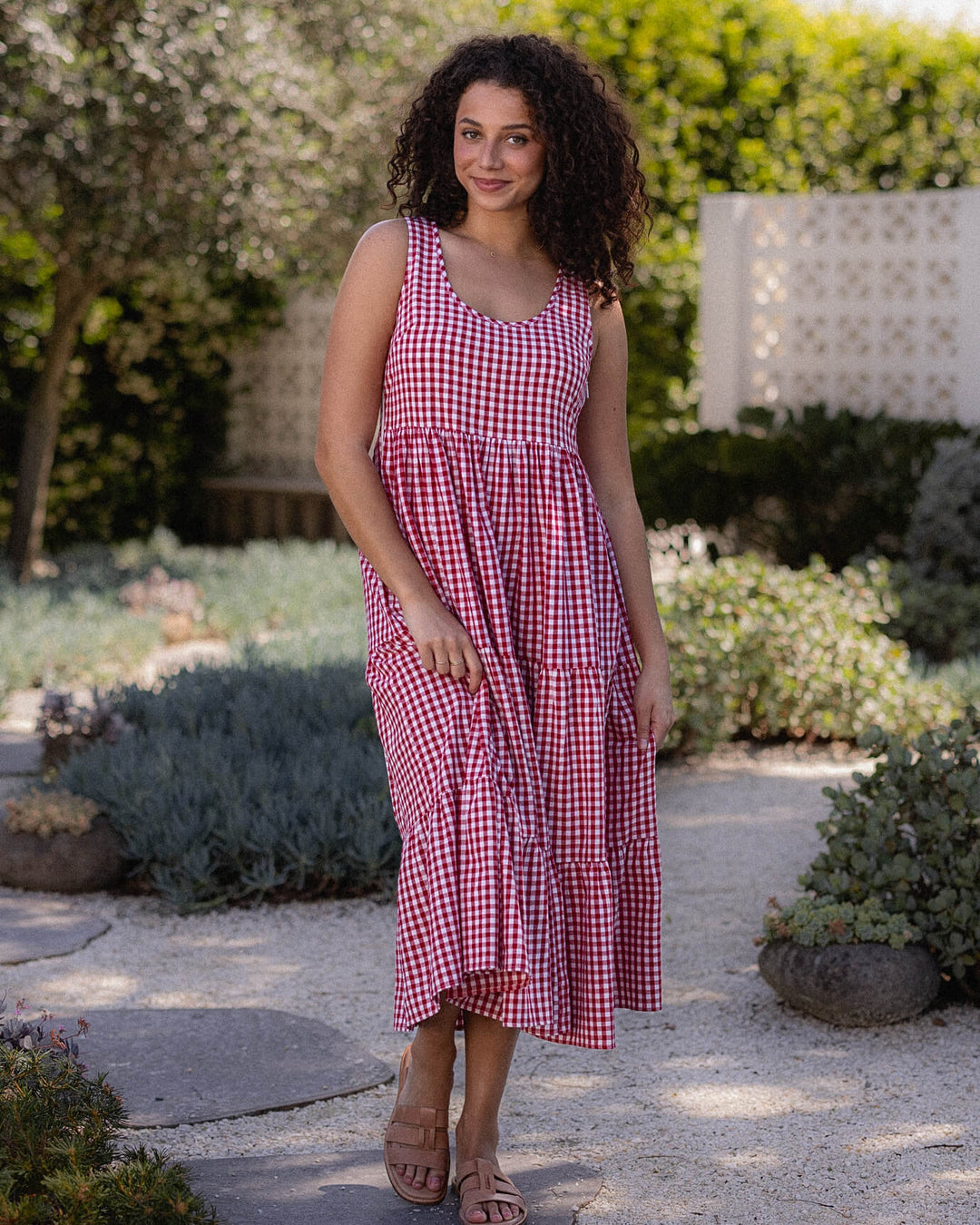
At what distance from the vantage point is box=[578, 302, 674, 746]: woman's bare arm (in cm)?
224

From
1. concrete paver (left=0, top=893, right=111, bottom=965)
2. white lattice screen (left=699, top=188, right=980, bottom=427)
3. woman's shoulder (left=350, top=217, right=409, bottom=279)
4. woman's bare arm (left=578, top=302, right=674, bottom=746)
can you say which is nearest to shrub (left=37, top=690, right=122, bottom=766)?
concrete paver (left=0, top=893, right=111, bottom=965)

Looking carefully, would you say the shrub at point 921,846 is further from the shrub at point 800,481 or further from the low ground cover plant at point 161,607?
the shrub at point 800,481

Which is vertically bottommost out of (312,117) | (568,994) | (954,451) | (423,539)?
(568,994)

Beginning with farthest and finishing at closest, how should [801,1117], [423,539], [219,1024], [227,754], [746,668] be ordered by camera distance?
[746,668], [227,754], [219,1024], [801,1117], [423,539]

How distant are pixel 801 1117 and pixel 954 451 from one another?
4466 millimetres

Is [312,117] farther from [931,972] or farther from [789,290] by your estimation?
[931,972]

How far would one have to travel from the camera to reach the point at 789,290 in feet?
25.4

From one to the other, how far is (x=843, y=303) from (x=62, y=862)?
17.8ft

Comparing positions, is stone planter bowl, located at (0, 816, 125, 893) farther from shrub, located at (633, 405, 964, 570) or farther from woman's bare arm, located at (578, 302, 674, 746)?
shrub, located at (633, 405, 964, 570)

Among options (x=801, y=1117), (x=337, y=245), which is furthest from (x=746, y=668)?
(x=337, y=245)

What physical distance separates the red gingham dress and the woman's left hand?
6 cm

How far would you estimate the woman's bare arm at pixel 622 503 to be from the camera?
7.34 ft

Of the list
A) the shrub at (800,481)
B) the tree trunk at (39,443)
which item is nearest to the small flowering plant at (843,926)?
the shrub at (800,481)

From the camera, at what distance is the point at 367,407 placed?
2.14m
